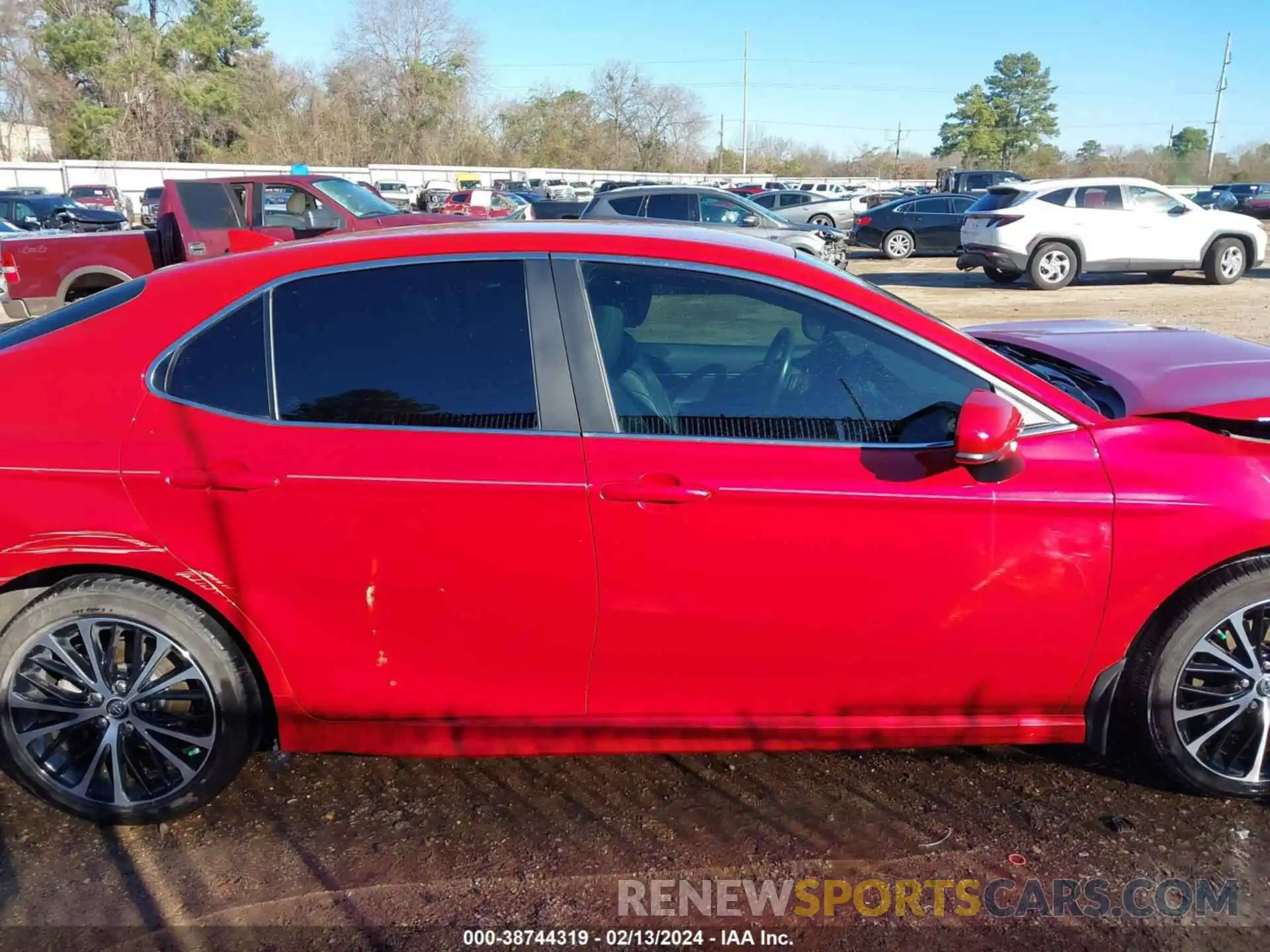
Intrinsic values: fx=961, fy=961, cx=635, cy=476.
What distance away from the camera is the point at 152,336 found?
109 inches

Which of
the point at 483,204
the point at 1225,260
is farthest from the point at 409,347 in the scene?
the point at 483,204

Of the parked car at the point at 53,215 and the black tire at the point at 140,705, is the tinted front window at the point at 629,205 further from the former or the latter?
the parked car at the point at 53,215

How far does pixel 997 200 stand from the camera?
17.2 metres

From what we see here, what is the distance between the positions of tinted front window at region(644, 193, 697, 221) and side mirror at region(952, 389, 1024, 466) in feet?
48.1

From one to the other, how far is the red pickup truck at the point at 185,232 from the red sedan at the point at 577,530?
6.40 m

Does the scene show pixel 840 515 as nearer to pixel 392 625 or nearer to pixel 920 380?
pixel 920 380

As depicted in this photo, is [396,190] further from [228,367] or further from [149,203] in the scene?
[228,367]

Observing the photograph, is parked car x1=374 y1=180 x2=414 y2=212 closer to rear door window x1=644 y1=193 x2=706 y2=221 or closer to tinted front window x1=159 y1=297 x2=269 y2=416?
rear door window x1=644 y1=193 x2=706 y2=221

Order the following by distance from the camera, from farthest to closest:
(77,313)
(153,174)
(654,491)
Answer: (153,174), (77,313), (654,491)

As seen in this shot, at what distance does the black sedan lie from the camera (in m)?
23.2

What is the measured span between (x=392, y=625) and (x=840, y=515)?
1272 millimetres

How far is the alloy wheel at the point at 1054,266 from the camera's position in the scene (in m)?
16.6

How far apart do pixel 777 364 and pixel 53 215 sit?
105 feet

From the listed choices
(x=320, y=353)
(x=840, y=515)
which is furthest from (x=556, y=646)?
(x=320, y=353)
